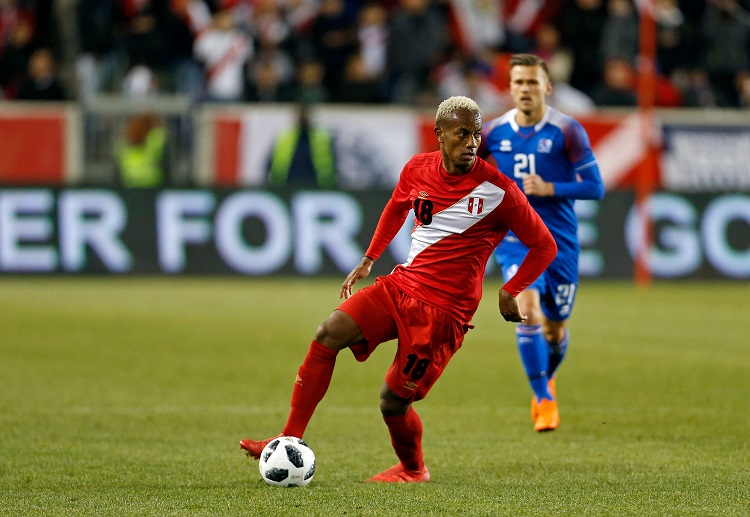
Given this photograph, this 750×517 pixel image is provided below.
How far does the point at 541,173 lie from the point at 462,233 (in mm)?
2404

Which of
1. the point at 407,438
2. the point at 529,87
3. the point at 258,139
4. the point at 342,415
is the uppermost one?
the point at 529,87

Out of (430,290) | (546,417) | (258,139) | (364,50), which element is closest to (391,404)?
(430,290)

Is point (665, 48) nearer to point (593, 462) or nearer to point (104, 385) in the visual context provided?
point (104, 385)

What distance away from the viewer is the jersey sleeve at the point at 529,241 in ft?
20.9

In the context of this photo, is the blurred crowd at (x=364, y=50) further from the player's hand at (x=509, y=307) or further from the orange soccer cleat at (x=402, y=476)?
the player's hand at (x=509, y=307)

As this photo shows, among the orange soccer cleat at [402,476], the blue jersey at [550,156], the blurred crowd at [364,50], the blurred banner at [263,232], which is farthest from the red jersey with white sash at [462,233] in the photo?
the blurred crowd at [364,50]

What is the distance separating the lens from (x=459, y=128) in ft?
20.2

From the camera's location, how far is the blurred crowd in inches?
778

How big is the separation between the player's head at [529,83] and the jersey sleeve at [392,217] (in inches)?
81.5

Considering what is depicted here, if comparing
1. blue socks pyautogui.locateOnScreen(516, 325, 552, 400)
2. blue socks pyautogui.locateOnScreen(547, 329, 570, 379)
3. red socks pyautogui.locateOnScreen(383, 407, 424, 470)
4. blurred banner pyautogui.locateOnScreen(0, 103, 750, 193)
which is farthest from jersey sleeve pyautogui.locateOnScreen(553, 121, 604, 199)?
blurred banner pyautogui.locateOnScreen(0, 103, 750, 193)

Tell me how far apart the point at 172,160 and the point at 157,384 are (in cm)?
939

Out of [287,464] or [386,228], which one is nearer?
[287,464]

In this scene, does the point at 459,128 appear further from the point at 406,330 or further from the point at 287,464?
the point at 287,464

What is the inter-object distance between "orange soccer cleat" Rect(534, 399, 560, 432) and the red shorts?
2.07 meters
